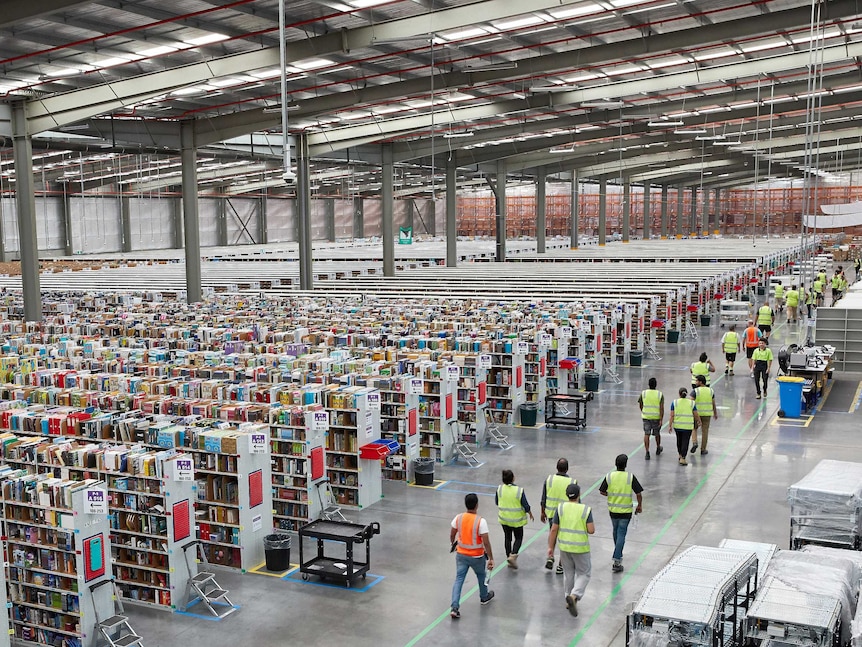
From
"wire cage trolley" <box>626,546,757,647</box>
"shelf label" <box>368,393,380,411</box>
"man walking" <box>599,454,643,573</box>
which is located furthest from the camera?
"shelf label" <box>368,393,380,411</box>

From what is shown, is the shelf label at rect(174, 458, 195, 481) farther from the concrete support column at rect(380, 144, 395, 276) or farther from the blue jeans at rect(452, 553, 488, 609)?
the concrete support column at rect(380, 144, 395, 276)

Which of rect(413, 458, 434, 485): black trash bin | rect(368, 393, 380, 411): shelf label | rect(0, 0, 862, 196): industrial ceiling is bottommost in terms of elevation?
rect(413, 458, 434, 485): black trash bin

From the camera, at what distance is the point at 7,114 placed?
81.9 feet

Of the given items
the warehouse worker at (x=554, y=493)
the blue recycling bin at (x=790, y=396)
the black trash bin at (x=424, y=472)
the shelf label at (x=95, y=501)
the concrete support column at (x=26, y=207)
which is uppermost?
the concrete support column at (x=26, y=207)

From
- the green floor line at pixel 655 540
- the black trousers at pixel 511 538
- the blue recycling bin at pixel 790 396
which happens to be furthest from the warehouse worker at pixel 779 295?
the black trousers at pixel 511 538

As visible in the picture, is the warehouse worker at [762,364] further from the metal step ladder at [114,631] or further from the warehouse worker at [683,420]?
the metal step ladder at [114,631]

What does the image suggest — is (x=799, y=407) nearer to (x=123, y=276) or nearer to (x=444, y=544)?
(x=444, y=544)

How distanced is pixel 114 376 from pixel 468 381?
640 centimetres

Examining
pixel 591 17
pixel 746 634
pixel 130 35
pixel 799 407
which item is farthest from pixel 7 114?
pixel 746 634

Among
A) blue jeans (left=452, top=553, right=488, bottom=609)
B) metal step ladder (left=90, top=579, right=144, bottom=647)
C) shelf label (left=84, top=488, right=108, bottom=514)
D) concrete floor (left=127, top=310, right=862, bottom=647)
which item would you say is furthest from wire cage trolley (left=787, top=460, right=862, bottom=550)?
shelf label (left=84, top=488, right=108, bottom=514)

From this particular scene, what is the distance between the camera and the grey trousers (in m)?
9.59

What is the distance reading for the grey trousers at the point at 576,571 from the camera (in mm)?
9594

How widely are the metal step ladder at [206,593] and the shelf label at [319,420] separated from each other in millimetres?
2355

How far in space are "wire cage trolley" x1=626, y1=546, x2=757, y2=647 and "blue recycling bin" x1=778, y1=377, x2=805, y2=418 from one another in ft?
38.2
